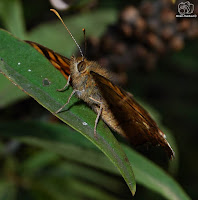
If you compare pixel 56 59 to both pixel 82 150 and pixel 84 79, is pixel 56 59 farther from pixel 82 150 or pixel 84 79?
pixel 82 150

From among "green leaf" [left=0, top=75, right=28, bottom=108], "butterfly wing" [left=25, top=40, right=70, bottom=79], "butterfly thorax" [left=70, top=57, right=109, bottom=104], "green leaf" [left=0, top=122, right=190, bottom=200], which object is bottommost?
"green leaf" [left=0, top=122, right=190, bottom=200]

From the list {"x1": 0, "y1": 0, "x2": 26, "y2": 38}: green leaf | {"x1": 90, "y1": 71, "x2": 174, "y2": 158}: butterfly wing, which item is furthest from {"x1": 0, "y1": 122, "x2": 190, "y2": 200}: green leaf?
{"x1": 0, "y1": 0, "x2": 26, "y2": 38}: green leaf

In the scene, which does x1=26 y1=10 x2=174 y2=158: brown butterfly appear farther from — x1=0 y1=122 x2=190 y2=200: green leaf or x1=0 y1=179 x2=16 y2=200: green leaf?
x1=0 y1=179 x2=16 y2=200: green leaf

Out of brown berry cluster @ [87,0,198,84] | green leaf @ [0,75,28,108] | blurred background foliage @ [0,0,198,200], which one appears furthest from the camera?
brown berry cluster @ [87,0,198,84]

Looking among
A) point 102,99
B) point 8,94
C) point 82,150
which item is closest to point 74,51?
point 8,94

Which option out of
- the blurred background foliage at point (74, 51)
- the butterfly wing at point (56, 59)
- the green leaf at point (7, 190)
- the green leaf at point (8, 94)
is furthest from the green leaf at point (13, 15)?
the green leaf at point (7, 190)
